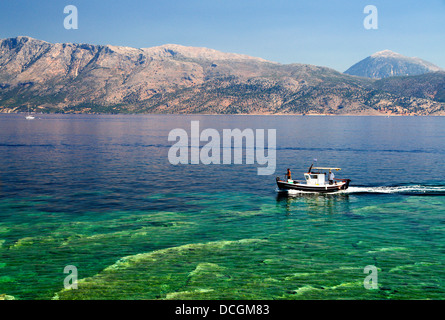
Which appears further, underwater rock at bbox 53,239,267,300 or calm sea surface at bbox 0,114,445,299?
calm sea surface at bbox 0,114,445,299

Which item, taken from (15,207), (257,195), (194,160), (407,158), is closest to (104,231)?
(15,207)

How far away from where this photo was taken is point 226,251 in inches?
1737

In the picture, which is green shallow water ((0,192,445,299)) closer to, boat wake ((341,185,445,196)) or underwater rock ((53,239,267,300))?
underwater rock ((53,239,267,300))

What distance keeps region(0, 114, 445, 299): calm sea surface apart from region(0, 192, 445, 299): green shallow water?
151 mm

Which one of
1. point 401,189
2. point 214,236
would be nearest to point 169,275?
point 214,236

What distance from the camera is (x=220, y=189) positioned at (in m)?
81.2

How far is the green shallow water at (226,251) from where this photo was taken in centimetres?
3462

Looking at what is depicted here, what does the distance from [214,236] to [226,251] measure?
5683 mm

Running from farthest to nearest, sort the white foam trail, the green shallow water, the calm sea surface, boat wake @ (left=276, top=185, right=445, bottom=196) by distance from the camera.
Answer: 1. the white foam trail
2. boat wake @ (left=276, top=185, right=445, bottom=196)
3. the calm sea surface
4. the green shallow water

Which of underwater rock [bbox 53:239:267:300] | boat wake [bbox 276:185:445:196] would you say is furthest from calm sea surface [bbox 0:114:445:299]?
boat wake [bbox 276:185:445:196]

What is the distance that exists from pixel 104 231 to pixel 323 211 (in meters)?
35.7

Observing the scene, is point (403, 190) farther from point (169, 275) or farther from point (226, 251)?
point (169, 275)

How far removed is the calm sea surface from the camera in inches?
1389

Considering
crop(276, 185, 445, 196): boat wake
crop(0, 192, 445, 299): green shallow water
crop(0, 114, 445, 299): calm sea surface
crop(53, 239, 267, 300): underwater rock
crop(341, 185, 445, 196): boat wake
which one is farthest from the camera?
crop(341, 185, 445, 196): boat wake
